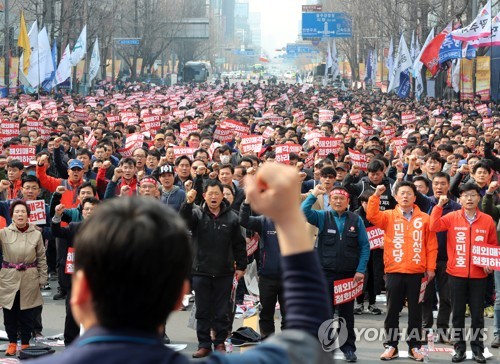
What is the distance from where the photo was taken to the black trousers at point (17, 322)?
846 centimetres

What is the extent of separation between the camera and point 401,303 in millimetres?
8430

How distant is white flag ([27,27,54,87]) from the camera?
3061 centimetres

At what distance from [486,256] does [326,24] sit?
62.9m

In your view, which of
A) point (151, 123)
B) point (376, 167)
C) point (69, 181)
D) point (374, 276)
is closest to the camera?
point (374, 276)

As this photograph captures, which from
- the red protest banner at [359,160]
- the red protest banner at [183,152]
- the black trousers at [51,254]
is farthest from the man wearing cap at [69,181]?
the red protest banner at [359,160]

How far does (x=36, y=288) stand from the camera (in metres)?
8.41

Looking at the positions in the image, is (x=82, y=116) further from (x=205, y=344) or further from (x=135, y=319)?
(x=135, y=319)

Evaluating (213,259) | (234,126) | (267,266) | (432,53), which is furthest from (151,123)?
(213,259)

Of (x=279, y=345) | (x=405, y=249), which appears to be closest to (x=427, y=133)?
(x=405, y=249)

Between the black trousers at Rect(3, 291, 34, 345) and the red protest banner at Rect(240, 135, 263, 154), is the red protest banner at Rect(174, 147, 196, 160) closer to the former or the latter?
the red protest banner at Rect(240, 135, 263, 154)

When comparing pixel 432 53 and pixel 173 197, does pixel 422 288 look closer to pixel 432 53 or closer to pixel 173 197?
pixel 173 197

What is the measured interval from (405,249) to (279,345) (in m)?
6.56

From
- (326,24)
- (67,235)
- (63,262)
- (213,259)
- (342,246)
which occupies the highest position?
(326,24)

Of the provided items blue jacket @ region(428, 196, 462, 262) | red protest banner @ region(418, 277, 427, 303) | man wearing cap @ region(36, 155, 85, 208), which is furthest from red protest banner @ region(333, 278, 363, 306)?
man wearing cap @ region(36, 155, 85, 208)
